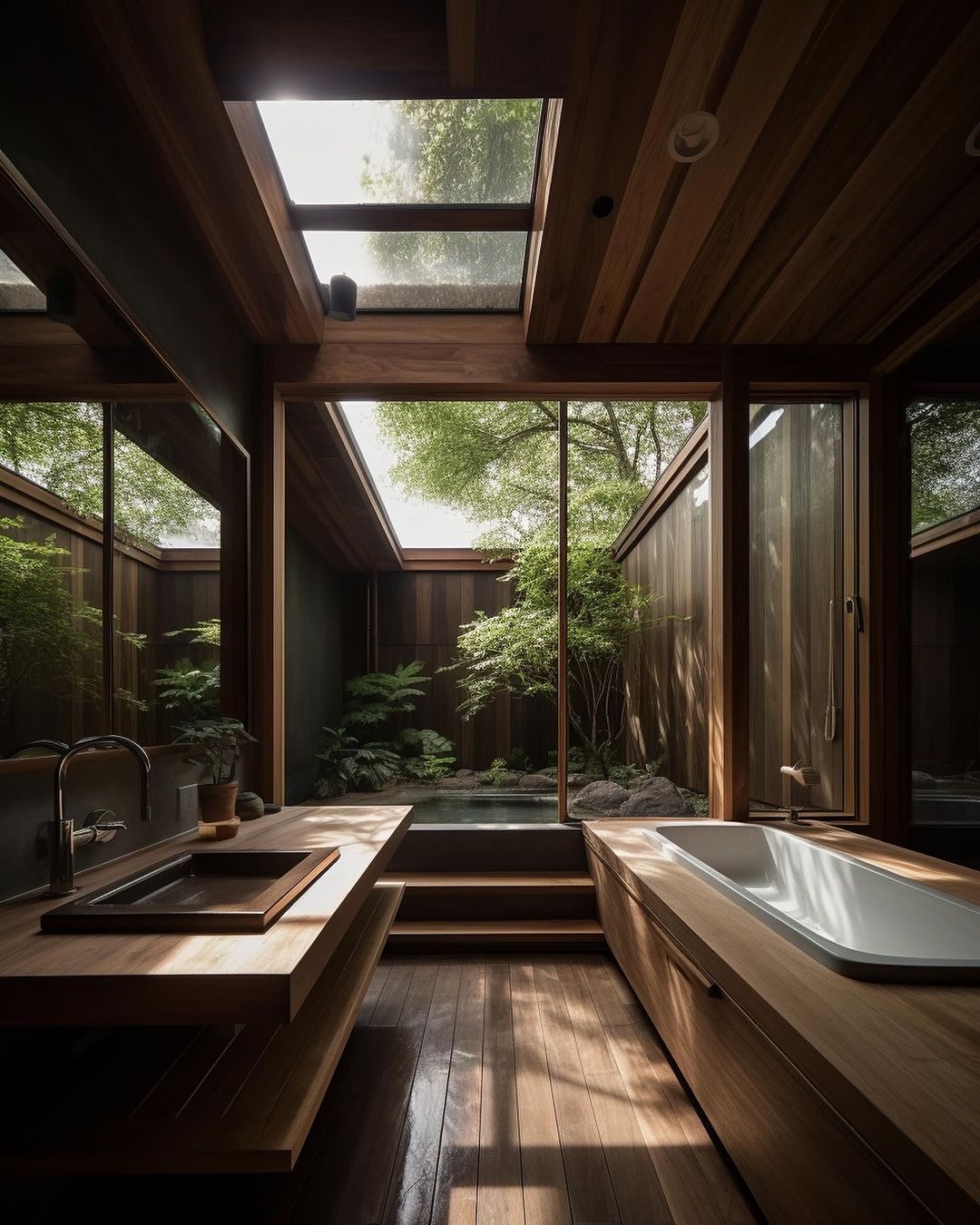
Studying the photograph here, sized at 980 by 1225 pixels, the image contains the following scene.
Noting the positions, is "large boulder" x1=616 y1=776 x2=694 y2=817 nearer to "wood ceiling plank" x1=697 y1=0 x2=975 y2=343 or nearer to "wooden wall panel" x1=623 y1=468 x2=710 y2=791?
"wooden wall panel" x1=623 y1=468 x2=710 y2=791

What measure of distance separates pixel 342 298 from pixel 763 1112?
2795 millimetres

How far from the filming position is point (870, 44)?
170 cm

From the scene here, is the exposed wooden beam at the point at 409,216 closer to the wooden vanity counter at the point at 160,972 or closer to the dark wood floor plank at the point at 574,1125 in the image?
the wooden vanity counter at the point at 160,972

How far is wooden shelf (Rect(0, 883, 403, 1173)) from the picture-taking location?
113 centimetres

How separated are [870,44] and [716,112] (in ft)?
1.21

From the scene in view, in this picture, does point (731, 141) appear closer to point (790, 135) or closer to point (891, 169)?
point (790, 135)

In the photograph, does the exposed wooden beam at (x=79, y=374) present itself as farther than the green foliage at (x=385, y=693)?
No

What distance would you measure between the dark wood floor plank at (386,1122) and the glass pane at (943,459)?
2726 mm

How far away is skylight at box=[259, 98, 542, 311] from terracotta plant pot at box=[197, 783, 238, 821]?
1962 millimetres

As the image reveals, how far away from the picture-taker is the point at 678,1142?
1.78 m

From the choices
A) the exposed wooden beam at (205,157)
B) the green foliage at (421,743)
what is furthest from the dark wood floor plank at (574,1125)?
the exposed wooden beam at (205,157)

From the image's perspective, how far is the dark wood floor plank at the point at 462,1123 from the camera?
1.55 meters

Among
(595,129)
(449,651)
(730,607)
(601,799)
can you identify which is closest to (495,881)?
(601,799)

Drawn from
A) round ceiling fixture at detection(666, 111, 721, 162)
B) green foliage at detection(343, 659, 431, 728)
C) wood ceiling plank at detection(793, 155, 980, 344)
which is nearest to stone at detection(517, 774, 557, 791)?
green foliage at detection(343, 659, 431, 728)
